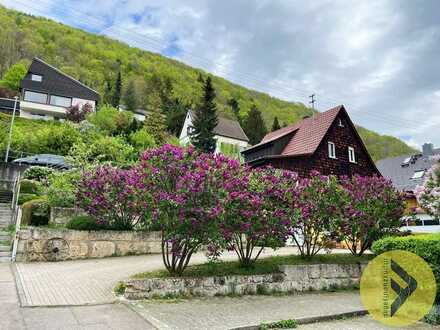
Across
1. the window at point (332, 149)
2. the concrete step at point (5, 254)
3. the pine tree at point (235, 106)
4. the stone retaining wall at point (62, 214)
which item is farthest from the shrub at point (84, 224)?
the pine tree at point (235, 106)

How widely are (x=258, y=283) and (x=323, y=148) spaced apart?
1801 centimetres

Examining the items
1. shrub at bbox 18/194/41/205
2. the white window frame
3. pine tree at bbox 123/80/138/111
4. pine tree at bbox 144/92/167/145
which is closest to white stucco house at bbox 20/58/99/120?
pine tree at bbox 123/80/138/111

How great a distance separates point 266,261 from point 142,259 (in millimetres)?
4548

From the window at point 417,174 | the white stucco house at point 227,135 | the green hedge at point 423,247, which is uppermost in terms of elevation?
the white stucco house at point 227,135

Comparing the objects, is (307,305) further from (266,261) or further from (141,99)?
(141,99)

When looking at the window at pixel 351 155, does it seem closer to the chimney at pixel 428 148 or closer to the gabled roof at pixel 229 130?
the chimney at pixel 428 148

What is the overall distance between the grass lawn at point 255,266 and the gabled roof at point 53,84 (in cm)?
5070

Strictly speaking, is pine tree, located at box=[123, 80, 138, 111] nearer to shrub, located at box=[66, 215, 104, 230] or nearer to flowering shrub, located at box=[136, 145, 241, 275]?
shrub, located at box=[66, 215, 104, 230]

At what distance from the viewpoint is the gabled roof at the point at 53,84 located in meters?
51.0

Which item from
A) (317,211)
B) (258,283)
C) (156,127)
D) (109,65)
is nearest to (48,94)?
(156,127)

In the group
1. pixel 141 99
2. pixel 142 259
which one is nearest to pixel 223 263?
pixel 142 259

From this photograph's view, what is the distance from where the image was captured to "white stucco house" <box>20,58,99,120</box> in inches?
1966

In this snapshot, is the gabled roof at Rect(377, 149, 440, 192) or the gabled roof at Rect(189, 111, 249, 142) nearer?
the gabled roof at Rect(377, 149, 440, 192)

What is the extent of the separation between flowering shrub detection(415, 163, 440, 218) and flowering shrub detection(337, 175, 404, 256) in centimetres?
139
